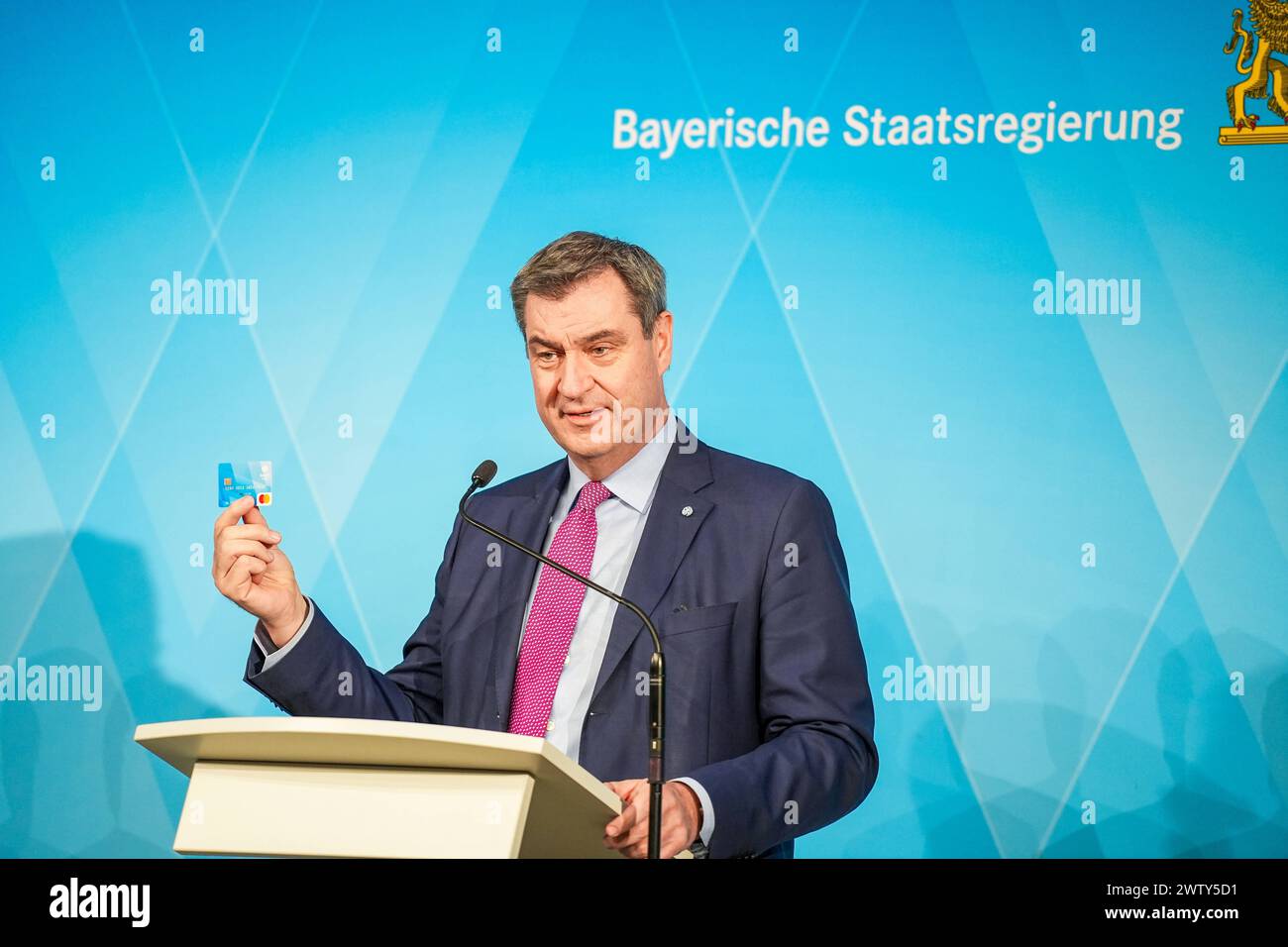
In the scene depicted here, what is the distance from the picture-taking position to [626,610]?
280cm

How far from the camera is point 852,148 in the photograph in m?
3.77

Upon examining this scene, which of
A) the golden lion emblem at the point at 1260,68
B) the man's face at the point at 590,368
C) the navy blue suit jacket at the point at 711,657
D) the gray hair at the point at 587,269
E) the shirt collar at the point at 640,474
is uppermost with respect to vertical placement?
the golden lion emblem at the point at 1260,68

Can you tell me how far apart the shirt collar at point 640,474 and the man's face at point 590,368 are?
0.8 inches

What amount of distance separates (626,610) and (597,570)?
0.15 m

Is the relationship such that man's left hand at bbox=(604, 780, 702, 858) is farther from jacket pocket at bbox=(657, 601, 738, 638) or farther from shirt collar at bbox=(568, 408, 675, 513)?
shirt collar at bbox=(568, 408, 675, 513)

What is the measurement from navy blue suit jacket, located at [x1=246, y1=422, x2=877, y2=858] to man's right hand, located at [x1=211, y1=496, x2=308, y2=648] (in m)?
0.06

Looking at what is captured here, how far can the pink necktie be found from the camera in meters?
2.79

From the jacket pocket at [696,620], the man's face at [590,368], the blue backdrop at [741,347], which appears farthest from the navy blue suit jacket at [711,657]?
the blue backdrop at [741,347]

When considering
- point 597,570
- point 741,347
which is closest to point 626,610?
point 597,570

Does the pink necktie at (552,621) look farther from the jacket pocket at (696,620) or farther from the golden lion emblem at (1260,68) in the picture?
the golden lion emblem at (1260,68)

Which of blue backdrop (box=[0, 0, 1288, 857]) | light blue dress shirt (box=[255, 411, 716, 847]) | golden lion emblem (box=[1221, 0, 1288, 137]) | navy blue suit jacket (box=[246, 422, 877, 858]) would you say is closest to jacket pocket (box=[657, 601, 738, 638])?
navy blue suit jacket (box=[246, 422, 877, 858])

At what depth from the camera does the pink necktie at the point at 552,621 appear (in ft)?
9.16

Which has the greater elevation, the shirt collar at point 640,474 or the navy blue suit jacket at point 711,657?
the shirt collar at point 640,474

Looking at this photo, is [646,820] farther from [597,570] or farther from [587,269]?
[587,269]
